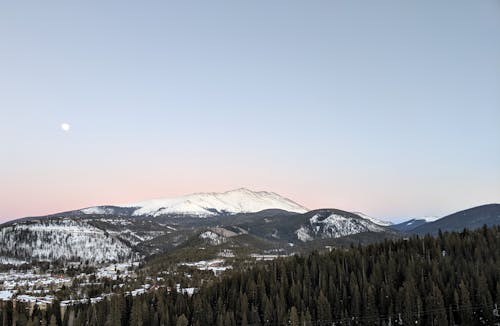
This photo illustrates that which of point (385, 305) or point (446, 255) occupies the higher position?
point (446, 255)

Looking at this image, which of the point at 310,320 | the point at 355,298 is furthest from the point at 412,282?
the point at 310,320

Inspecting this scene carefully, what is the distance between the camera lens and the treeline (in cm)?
12269

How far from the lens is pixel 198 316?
144m

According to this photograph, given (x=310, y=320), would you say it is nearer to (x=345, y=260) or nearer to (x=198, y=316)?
(x=198, y=316)

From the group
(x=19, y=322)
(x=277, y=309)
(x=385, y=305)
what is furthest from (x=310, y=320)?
(x=19, y=322)

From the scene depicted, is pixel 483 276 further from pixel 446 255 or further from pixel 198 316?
pixel 198 316

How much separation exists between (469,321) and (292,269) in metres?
84.9

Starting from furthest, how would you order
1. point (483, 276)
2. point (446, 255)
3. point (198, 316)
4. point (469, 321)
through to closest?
point (446, 255) → point (198, 316) → point (483, 276) → point (469, 321)

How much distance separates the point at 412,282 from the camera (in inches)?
5300

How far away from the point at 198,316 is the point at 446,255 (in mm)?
103029

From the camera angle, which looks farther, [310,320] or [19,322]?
[19,322]

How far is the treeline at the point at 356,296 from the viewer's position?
123 metres

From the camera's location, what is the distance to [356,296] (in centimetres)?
13550

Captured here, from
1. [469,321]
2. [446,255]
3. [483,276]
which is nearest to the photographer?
[469,321]
